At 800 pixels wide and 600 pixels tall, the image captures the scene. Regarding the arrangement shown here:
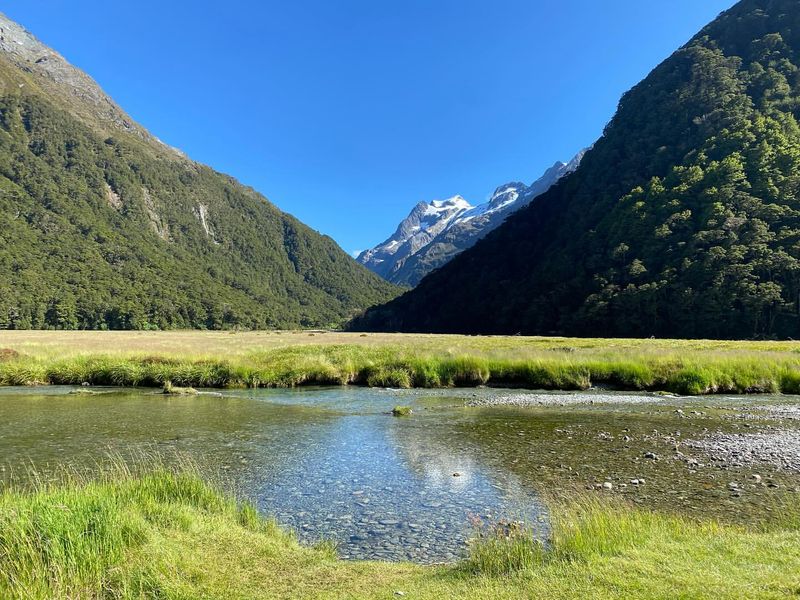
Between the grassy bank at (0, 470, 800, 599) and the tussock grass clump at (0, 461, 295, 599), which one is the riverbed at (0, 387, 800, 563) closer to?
the grassy bank at (0, 470, 800, 599)

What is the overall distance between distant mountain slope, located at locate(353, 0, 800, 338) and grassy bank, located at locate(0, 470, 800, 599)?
87656 millimetres

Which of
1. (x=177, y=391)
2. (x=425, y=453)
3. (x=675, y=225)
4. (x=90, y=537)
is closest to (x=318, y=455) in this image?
(x=425, y=453)

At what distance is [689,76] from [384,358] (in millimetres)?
144579

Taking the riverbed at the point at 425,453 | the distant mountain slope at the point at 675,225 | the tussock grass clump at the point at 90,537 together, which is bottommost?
the riverbed at the point at 425,453

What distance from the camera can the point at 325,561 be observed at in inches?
285

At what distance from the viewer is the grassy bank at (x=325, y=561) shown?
5562 millimetres

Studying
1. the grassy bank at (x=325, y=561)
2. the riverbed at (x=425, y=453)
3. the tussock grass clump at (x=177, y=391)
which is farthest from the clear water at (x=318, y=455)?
the tussock grass clump at (x=177, y=391)

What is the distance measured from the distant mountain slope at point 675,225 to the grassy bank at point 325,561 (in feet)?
288

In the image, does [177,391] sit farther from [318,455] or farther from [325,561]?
[325,561]

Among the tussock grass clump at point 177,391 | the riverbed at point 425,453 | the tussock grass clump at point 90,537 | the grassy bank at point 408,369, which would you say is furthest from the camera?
the grassy bank at point 408,369

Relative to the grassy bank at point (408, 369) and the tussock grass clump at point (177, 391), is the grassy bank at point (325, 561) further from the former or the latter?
A: the grassy bank at point (408, 369)

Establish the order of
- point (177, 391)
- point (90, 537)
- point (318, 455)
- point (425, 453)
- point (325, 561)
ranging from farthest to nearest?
1. point (177, 391)
2. point (425, 453)
3. point (318, 455)
4. point (325, 561)
5. point (90, 537)

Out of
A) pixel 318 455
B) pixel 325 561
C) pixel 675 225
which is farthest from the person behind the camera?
pixel 675 225

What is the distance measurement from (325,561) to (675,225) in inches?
4218
